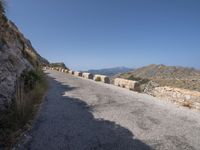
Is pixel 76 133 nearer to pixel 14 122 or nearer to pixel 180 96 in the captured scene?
pixel 14 122

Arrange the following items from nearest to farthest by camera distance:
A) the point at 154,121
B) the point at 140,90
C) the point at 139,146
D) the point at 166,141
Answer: the point at 139,146, the point at 166,141, the point at 154,121, the point at 140,90

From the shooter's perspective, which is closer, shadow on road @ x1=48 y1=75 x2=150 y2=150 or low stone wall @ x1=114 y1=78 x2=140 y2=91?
shadow on road @ x1=48 y1=75 x2=150 y2=150

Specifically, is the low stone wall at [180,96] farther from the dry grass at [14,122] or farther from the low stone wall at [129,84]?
the dry grass at [14,122]

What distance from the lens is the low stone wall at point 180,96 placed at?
9.89 metres

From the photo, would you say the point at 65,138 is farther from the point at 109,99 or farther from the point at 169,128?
the point at 109,99

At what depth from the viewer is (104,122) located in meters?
7.41

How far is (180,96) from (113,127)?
5105mm

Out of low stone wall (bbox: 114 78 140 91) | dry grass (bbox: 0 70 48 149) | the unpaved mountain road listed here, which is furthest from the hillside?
dry grass (bbox: 0 70 48 149)

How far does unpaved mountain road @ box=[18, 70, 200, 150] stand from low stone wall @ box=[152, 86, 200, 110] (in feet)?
1.71

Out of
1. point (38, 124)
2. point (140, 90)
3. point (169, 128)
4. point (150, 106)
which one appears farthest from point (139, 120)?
point (140, 90)

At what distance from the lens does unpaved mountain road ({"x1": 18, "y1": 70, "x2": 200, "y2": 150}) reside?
222 inches

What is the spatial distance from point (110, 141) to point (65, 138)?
1.16 m

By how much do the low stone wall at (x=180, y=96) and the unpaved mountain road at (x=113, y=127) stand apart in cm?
52

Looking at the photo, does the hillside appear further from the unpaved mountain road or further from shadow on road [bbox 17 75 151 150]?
shadow on road [bbox 17 75 151 150]
